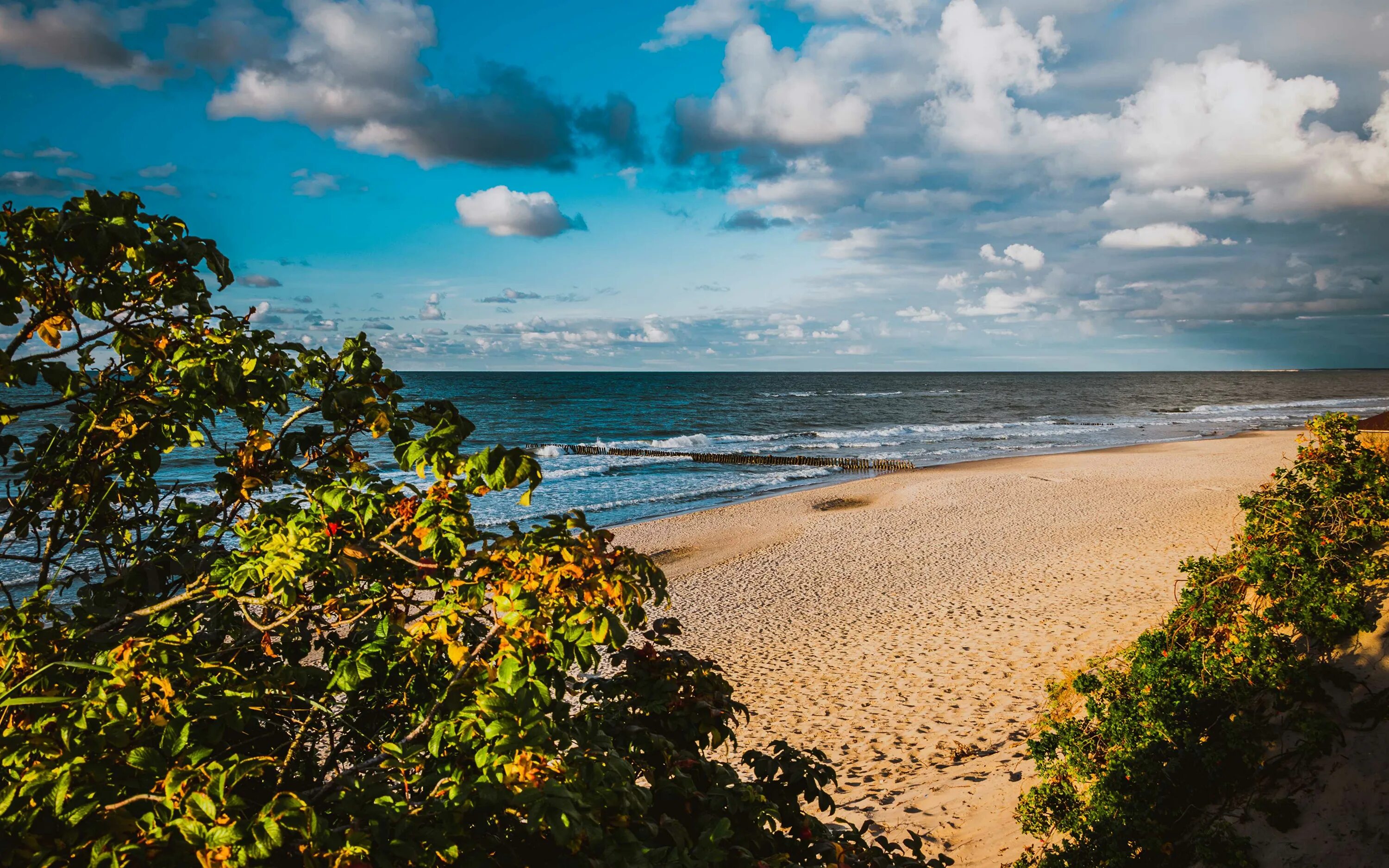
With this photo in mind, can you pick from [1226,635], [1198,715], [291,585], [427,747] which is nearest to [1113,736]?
[1198,715]

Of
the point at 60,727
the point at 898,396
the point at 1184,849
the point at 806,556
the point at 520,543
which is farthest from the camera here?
the point at 898,396

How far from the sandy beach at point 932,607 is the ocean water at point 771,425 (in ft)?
14.3

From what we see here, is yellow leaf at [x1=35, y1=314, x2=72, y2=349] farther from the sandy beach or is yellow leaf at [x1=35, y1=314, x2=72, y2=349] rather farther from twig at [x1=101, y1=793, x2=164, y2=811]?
the sandy beach

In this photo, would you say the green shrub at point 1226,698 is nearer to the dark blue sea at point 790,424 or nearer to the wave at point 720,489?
the dark blue sea at point 790,424

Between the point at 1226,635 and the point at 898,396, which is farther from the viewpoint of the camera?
the point at 898,396

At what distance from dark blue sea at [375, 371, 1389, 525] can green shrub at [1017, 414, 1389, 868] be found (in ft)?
58.9

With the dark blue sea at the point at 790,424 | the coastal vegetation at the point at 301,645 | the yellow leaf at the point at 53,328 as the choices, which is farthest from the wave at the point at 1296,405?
the yellow leaf at the point at 53,328

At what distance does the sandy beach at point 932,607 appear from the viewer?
7.48 metres

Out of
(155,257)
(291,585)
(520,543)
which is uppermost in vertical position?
(155,257)

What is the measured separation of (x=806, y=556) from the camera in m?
17.8

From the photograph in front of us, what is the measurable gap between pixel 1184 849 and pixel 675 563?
1344 cm

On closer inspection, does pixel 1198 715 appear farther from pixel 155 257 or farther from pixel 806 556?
pixel 806 556

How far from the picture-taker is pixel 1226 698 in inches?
213

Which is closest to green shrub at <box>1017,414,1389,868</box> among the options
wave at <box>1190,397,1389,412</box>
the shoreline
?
the shoreline
